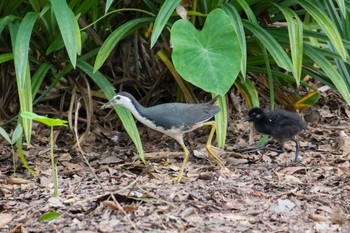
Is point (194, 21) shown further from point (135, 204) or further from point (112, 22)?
point (135, 204)

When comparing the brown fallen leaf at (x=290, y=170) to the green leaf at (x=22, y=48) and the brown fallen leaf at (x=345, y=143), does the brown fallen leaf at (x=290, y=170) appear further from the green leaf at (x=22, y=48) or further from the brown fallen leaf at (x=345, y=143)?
the green leaf at (x=22, y=48)

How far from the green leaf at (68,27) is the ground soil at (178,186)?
89 cm

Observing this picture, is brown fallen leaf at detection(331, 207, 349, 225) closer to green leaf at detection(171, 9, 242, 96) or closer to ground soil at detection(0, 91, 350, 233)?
ground soil at detection(0, 91, 350, 233)

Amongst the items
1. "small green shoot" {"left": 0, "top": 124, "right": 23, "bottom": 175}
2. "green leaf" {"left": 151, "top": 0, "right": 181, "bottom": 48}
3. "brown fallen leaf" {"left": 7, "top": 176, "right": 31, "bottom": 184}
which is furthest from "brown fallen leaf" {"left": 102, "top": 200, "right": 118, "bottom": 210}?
"green leaf" {"left": 151, "top": 0, "right": 181, "bottom": 48}

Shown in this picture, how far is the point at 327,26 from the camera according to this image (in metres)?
6.15

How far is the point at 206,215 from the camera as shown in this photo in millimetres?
4645

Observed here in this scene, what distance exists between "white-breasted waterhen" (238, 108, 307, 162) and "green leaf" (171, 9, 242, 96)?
27.4 inches

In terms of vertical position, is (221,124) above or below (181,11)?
below

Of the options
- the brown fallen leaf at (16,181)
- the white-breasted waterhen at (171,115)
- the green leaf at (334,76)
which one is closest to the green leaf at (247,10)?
the green leaf at (334,76)

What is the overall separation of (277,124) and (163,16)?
4.17 ft

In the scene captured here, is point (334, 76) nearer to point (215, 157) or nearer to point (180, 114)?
point (215, 157)

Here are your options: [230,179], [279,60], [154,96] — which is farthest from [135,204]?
[154,96]

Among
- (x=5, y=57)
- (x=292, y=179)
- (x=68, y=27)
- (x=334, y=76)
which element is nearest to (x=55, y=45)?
(x=5, y=57)

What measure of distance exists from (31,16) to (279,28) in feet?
6.74
